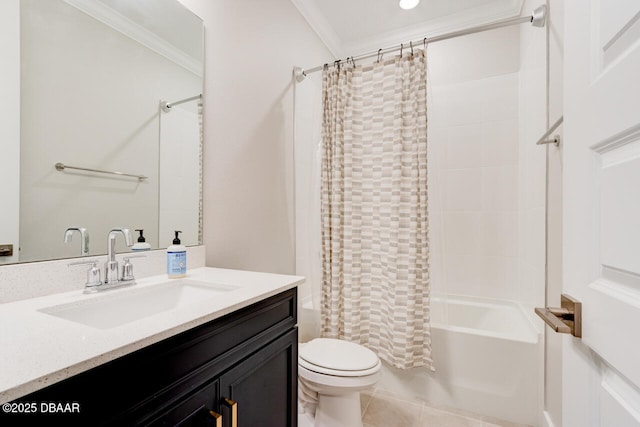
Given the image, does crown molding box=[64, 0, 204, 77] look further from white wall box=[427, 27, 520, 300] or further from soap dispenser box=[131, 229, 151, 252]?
white wall box=[427, 27, 520, 300]

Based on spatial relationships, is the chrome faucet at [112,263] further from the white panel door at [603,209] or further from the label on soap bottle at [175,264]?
the white panel door at [603,209]

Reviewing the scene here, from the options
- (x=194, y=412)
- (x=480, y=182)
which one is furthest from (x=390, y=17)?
(x=194, y=412)

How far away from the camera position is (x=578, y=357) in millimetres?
574

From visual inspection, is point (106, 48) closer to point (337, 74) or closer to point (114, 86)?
point (114, 86)

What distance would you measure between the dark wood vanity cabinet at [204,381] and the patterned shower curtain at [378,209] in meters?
0.80

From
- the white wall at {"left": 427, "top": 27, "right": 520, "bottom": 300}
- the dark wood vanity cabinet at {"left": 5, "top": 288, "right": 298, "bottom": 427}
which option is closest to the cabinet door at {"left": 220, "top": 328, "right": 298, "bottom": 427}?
the dark wood vanity cabinet at {"left": 5, "top": 288, "right": 298, "bottom": 427}

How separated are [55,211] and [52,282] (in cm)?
22

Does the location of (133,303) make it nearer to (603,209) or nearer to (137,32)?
(137,32)

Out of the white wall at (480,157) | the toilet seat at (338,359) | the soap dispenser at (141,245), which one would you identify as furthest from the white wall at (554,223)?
the soap dispenser at (141,245)

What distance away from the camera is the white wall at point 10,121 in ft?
2.66

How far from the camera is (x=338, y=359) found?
142 cm

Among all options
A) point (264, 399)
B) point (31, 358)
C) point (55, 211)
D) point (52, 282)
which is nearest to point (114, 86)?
point (55, 211)

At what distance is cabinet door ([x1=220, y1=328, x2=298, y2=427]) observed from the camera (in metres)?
0.81

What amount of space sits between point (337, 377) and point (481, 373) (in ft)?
3.13
